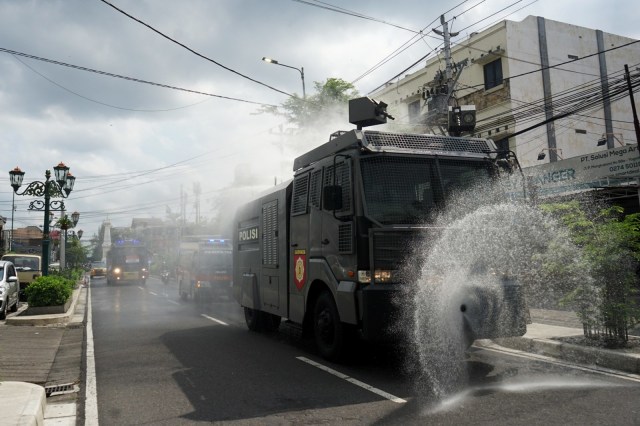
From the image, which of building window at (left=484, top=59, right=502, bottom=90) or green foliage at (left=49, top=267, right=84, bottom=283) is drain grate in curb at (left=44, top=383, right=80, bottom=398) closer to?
green foliage at (left=49, top=267, right=84, bottom=283)

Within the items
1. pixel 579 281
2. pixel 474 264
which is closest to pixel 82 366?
pixel 474 264

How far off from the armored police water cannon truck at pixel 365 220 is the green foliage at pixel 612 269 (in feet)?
6.11

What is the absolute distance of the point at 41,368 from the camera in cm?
766

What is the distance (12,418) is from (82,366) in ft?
11.8

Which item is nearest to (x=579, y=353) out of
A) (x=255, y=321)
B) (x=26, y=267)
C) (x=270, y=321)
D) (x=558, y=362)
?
(x=558, y=362)

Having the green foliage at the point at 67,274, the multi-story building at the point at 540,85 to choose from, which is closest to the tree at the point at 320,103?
the multi-story building at the point at 540,85

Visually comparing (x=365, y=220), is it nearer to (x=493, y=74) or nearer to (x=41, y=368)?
(x=41, y=368)

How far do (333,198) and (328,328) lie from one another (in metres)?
1.95

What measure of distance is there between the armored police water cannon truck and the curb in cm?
150

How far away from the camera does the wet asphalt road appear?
473cm

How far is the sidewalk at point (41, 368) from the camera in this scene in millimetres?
4832

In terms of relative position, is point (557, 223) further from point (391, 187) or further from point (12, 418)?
point (12, 418)

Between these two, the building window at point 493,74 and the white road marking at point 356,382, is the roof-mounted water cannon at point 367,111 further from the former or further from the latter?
the building window at point 493,74

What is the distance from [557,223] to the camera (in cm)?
814
